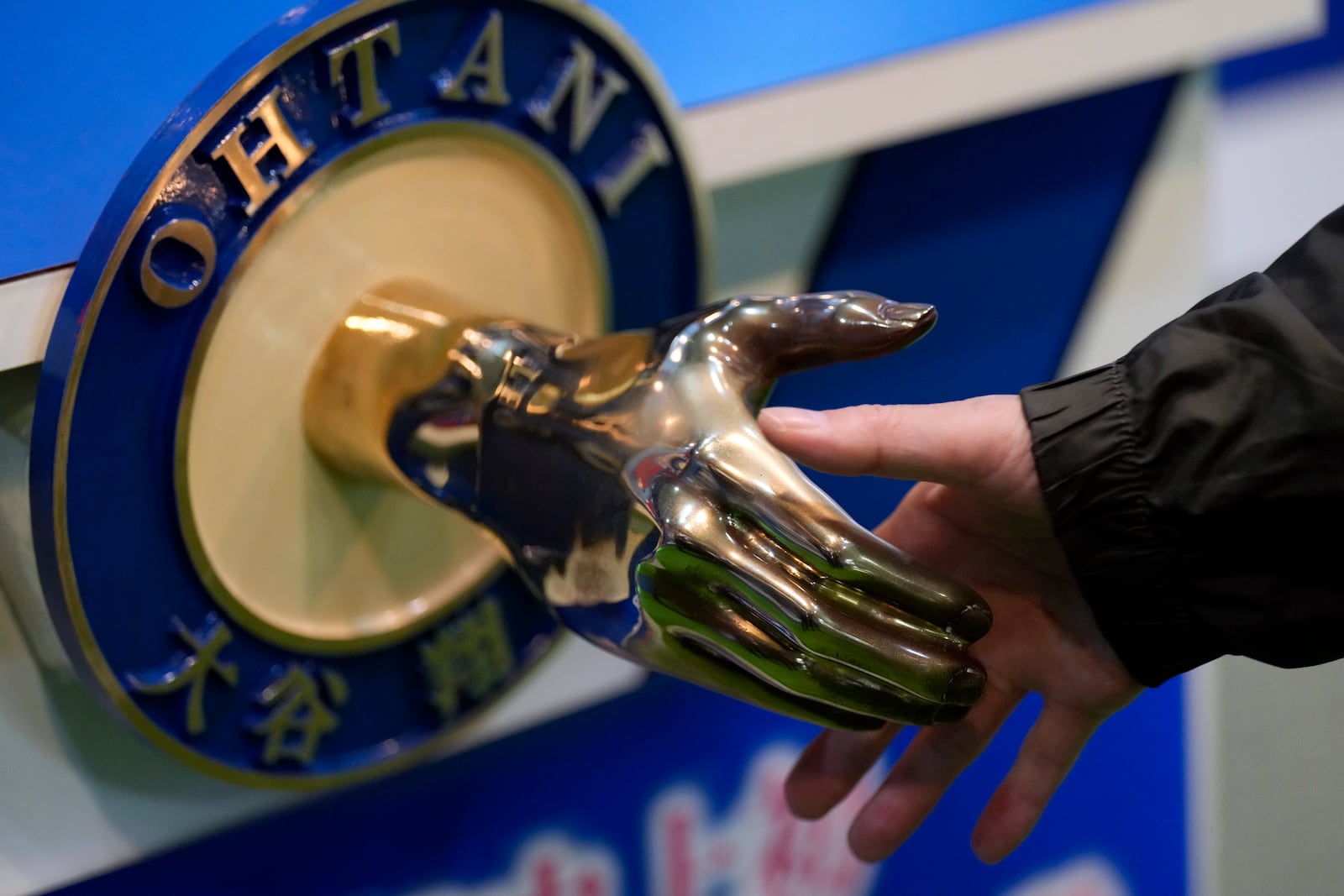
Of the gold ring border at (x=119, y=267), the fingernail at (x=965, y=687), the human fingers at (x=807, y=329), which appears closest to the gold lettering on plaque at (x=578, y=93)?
the gold ring border at (x=119, y=267)

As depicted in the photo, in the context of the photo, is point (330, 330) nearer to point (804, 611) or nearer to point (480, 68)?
point (480, 68)

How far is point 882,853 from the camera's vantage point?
1.78ft

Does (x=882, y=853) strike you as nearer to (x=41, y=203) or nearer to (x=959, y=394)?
(x=959, y=394)

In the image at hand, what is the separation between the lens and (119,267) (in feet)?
1.19

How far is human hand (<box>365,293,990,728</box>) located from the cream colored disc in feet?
0.18

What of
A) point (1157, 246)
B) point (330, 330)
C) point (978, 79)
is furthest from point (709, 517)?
point (1157, 246)

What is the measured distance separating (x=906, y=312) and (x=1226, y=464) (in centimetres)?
14

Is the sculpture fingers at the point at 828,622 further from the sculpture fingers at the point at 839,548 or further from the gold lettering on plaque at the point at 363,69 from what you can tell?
the gold lettering on plaque at the point at 363,69

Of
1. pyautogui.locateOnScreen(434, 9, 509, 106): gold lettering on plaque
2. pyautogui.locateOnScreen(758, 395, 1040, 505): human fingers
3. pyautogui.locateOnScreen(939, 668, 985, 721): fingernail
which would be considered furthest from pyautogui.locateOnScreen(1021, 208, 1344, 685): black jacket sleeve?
pyautogui.locateOnScreen(434, 9, 509, 106): gold lettering on plaque

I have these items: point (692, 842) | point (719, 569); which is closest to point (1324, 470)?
point (719, 569)

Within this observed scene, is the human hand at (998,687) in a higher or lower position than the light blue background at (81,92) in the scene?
lower

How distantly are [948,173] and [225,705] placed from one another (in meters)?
0.41

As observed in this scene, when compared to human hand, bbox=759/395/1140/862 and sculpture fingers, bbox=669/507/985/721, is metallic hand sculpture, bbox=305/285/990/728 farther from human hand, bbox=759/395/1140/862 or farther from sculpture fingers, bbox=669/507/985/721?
human hand, bbox=759/395/1140/862

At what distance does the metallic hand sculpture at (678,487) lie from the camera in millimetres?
339
